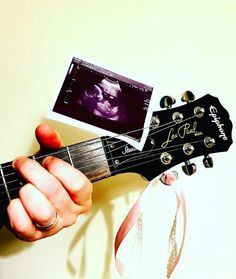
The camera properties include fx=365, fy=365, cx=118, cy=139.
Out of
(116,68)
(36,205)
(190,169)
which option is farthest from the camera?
(116,68)

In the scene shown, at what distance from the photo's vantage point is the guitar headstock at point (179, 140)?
2.31ft

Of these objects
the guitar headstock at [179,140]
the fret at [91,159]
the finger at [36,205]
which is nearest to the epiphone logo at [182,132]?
the guitar headstock at [179,140]

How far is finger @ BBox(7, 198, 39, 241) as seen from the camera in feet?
1.99

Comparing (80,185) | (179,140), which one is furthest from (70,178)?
(179,140)

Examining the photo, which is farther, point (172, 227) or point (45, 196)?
point (172, 227)

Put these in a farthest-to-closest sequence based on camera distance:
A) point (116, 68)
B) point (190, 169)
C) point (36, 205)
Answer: point (116, 68)
point (190, 169)
point (36, 205)

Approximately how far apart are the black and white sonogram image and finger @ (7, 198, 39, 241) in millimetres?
225

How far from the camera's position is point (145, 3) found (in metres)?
0.93

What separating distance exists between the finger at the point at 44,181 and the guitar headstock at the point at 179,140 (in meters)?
0.12

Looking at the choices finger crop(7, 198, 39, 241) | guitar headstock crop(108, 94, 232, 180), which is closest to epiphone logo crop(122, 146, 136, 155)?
guitar headstock crop(108, 94, 232, 180)

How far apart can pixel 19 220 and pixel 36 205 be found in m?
0.04

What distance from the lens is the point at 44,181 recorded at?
2.02ft

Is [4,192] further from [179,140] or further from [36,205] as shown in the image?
[179,140]

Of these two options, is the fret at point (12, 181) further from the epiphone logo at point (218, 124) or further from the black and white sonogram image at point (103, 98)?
the epiphone logo at point (218, 124)
